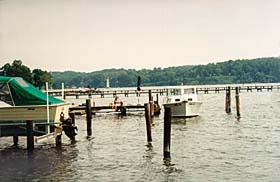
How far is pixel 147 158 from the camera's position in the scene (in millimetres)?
12062

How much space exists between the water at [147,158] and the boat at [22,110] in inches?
22.2

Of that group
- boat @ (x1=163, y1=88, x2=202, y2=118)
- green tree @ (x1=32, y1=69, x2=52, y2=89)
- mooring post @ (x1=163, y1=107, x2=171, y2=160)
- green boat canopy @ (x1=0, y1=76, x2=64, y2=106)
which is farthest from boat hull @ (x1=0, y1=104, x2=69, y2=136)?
green tree @ (x1=32, y1=69, x2=52, y2=89)

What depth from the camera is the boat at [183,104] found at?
2475 cm

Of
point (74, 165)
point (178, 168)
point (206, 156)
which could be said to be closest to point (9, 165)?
point (74, 165)

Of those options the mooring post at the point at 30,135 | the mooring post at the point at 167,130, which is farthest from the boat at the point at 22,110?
the mooring post at the point at 167,130

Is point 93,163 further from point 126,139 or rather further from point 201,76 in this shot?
point 201,76

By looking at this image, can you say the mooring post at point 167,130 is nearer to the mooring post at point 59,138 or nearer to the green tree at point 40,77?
the mooring post at point 59,138

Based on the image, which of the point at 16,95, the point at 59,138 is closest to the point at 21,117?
the point at 16,95

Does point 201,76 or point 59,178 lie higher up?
point 201,76

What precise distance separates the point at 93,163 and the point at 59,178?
1838 mm

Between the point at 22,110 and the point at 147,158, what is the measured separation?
12.2ft

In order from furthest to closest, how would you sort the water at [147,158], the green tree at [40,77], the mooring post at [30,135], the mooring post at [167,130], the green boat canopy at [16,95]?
the green tree at [40,77] → the green boat canopy at [16,95] → the mooring post at [30,135] → the mooring post at [167,130] → the water at [147,158]

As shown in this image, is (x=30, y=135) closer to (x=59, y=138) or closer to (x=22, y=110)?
(x=22, y=110)

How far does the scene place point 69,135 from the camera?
14.9 meters
